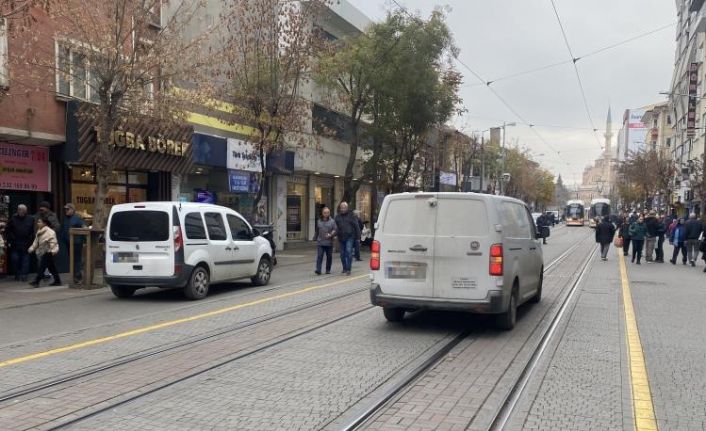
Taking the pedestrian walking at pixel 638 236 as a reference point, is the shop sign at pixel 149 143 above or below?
above

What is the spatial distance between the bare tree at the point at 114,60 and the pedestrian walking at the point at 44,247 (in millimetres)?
934

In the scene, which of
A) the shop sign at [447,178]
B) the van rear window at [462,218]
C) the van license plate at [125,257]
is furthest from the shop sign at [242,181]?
the shop sign at [447,178]

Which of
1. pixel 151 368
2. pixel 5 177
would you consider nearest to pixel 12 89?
pixel 5 177

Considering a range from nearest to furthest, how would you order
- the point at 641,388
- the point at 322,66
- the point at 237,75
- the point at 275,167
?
the point at 641,388 → the point at 237,75 → the point at 322,66 → the point at 275,167

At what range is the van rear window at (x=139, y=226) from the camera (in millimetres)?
11094

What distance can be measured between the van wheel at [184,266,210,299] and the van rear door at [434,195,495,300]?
5109 mm

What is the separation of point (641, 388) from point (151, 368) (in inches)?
189

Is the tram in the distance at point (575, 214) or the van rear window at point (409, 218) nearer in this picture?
the van rear window at point (409, 218)

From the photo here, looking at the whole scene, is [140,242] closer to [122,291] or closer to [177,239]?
[177,239]

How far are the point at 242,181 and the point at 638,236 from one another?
1419cm

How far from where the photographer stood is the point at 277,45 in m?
18.3

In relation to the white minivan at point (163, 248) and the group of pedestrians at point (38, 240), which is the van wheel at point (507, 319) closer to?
the white minivan at point (163, 248)

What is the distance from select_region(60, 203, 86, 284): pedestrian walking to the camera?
13211 millimetres

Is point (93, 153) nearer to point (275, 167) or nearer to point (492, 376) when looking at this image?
point (275, 167)
